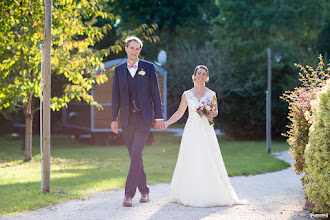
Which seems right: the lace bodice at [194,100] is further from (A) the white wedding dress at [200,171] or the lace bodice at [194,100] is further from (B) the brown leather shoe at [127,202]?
(B) the brown leather shoe at [127,202]

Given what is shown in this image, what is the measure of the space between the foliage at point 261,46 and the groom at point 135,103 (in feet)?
64.6

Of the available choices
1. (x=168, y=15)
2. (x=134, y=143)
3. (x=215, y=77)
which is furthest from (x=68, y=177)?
(x=168, y=15)

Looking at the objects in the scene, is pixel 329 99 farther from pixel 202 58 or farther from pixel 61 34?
pixel 202 58

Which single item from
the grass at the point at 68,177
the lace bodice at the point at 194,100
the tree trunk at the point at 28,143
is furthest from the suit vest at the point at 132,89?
the tree trunk at the point at 28,143

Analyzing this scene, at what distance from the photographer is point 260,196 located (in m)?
8.10

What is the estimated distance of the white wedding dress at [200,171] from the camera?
23.1ft

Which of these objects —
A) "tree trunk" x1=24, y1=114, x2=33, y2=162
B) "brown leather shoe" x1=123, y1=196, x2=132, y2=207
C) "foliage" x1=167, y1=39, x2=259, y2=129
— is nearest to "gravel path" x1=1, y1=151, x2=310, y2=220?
"brown leather shoe" x1=123, y1=196, x2=132, y2=207

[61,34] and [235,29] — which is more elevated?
[235,29]

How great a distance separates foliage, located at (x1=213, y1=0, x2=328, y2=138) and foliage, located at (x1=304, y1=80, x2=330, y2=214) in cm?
2057

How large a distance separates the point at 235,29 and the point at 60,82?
45.7 feet

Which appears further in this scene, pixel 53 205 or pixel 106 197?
pixel 106 197

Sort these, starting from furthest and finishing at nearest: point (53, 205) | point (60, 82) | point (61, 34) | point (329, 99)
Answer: point (60, 82) → point (61, 34) → point (53, 205) → point (329, 99)

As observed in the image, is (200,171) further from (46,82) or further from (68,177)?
(68,177)

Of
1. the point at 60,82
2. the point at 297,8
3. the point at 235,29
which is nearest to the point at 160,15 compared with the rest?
the point at 235,29
